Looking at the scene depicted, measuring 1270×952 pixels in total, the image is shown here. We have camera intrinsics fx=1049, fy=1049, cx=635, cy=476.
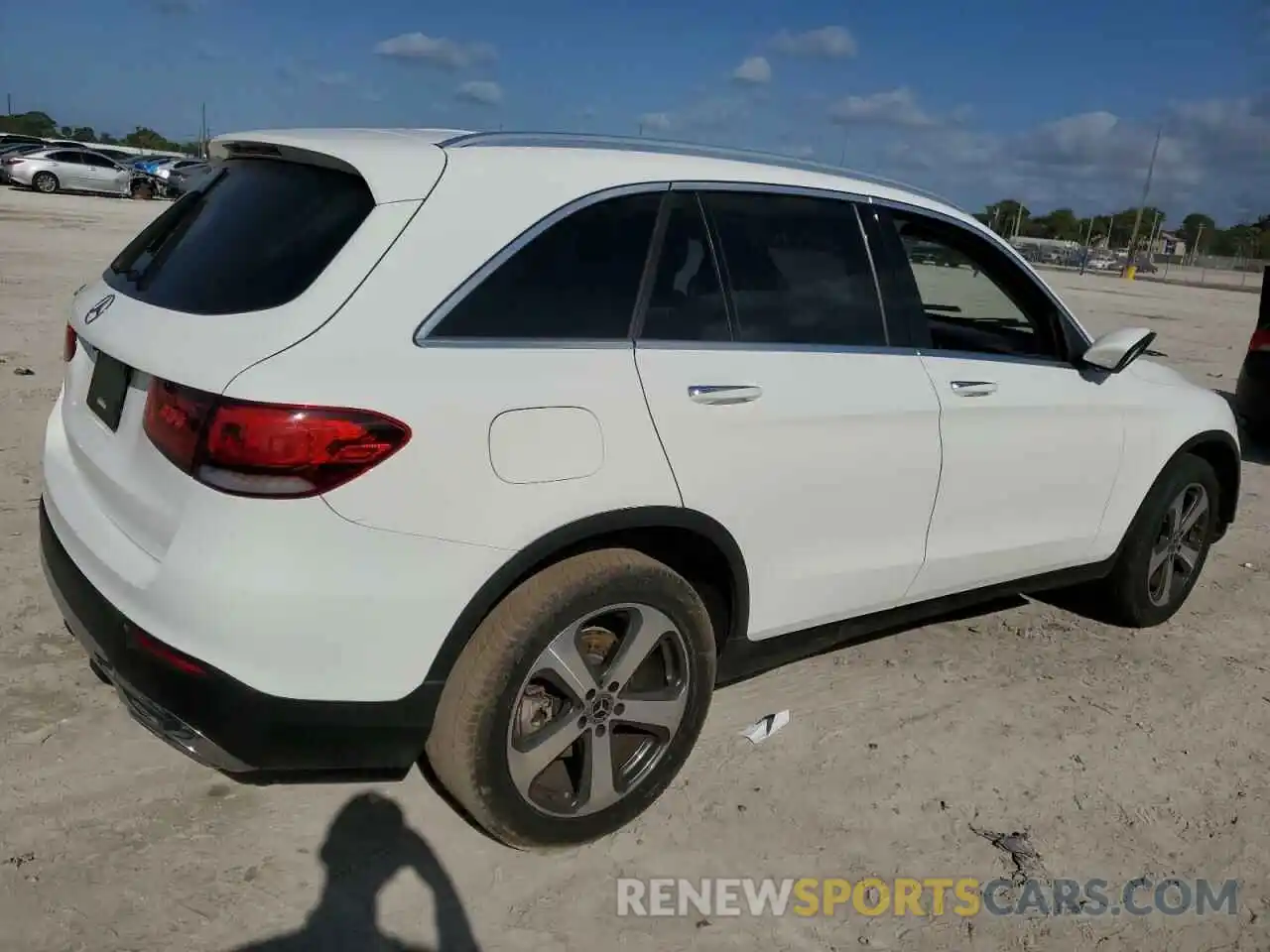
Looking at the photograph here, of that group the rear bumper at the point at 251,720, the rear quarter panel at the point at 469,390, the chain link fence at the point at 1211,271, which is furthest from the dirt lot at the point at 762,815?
the chain link fence at the point at 1211,271

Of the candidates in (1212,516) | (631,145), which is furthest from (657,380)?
(1212,516)

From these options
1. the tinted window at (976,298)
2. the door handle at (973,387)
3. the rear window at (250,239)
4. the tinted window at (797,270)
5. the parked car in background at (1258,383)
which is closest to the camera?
the rear window at (250,239)

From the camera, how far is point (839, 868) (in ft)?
9.73

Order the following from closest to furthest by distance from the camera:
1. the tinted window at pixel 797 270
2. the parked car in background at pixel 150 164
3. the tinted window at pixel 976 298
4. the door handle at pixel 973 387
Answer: the tinted window at pixel 797 270
the door handle at pixel 973 387
the tinted window at pixel 976 298
the parked car in background at pixel 150 164

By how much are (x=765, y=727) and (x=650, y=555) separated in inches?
40.8

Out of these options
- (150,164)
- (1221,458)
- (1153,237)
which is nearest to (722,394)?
(1221,458)

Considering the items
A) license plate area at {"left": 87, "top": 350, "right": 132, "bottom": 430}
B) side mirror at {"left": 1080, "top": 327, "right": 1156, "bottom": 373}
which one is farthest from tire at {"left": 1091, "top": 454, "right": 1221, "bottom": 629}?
license plate area at {"left": 87, "top": 350, "right": 132, "bottom": 430}

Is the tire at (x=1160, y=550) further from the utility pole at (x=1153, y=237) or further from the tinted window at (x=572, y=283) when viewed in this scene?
the utility pole at (x=1153, y=237)

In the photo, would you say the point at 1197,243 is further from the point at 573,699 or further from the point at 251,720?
the point at 251,720

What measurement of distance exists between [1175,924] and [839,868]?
0.92 m

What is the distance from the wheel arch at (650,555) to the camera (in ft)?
8.10

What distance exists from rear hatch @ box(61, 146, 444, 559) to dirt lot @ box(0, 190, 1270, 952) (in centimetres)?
90

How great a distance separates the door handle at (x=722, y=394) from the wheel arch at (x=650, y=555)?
30 centimetres

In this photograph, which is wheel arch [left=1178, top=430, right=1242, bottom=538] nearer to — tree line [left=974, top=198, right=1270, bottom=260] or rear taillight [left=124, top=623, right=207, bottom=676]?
rear taillight [left=124, top=623, right=207, bottom=676]
